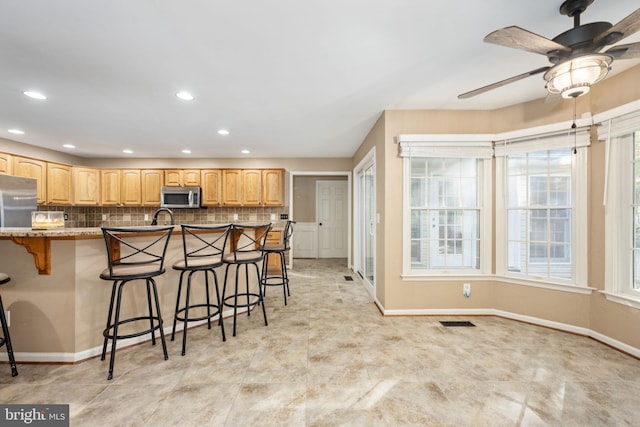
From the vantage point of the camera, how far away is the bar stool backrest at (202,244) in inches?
89.4

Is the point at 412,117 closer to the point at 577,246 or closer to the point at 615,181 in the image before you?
the point at 615,181

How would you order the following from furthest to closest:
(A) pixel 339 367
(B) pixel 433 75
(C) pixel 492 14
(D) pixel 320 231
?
(D) pixel 320 231 → (B) pixel 433 75 → (A) pixel 339 367 → (C) pixel 492 14

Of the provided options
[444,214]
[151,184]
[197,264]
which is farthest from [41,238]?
[444,214]

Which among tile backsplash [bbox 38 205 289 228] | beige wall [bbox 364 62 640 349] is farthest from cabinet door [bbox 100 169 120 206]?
beige wall [bbox 364 62 640 349]

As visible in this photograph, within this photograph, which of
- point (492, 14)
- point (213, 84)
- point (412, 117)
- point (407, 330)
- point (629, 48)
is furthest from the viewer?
point (412, 117)

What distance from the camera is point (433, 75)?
2268 mm

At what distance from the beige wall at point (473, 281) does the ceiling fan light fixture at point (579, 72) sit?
1465 millimetres

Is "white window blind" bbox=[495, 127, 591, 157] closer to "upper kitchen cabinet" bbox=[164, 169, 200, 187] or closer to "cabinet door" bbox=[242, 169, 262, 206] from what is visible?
"cabinet door" bbox=[242, 169, 262, 206]

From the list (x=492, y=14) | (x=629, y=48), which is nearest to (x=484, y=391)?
(x=629, y=48)

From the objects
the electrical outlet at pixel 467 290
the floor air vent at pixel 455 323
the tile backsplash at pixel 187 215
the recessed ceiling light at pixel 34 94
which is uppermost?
the recessed ceiling light at pixel 34 94

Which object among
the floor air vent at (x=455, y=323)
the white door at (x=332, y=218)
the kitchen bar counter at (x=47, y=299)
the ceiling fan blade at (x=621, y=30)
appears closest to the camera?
the ceiling fan blade at (x=621, y=30)

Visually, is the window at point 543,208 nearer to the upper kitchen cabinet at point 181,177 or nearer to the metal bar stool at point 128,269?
the metal bar stool at point 128,269

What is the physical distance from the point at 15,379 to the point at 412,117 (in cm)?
406

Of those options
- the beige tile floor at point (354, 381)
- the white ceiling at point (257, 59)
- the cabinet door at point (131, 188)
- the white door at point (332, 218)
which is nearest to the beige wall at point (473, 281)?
the white ceiling at point (257, 59)
